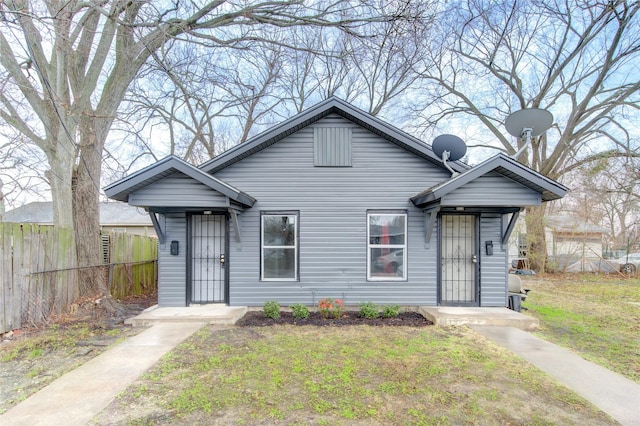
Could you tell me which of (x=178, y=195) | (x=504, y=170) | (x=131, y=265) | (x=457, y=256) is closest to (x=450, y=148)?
(x=504, y=170)

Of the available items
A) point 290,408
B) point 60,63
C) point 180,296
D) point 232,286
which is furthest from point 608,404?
point 60,63

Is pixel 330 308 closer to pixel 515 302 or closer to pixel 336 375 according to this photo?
pixel 336 375

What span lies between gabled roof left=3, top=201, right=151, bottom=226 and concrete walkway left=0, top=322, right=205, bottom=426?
19.5 meters

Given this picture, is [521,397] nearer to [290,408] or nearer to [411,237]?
[290,408]

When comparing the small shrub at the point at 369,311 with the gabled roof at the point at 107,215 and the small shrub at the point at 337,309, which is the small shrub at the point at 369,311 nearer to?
the small shrub at the point at 337,309

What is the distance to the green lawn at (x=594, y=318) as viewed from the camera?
506 centimetres

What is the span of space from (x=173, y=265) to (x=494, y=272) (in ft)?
23.0

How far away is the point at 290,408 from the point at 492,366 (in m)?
2.75

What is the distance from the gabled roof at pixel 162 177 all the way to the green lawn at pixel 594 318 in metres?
6.34

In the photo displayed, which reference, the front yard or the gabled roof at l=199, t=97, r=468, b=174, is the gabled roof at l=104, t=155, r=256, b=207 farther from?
the front yard

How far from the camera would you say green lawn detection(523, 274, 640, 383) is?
5059 mm

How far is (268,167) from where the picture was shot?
766 centimetres

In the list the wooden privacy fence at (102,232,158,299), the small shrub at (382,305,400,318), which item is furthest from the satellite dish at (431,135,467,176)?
the wooden privacy fence at (102,232,158,299)

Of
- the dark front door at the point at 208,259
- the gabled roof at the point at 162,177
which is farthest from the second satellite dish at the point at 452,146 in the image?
the dark front door at the point at 208,259
